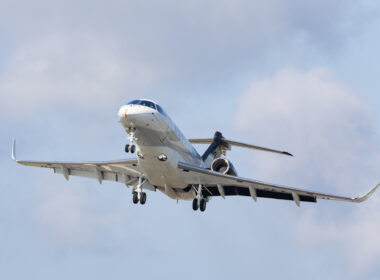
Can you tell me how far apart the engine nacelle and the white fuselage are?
157 inches

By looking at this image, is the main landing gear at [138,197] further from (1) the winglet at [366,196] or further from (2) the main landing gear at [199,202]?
(1) the winglet at [366,196]

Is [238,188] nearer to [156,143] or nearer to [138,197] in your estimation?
[138,197]

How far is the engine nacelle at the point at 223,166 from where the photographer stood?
1843 inches

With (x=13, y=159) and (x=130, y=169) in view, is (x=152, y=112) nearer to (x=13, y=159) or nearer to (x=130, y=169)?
(x=130, y=169)

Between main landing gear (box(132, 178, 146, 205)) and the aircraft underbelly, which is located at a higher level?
the aircraft underbelly

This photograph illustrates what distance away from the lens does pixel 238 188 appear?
1810 inches

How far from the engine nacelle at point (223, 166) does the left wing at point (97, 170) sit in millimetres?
4187

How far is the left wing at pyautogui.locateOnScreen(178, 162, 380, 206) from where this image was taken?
4331 centimetres

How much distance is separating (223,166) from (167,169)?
6.37m

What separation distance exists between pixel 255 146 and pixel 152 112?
13.1 metres

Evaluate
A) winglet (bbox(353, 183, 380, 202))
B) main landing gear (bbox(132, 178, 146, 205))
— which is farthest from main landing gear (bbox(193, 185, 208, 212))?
winglet (bbox(353, 183, 380, 202))

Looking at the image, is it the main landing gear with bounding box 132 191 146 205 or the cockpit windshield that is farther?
the main landing gear with bounding box 132 191 146 205

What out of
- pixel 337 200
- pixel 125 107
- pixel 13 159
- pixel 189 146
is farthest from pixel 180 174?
pixel 13 159

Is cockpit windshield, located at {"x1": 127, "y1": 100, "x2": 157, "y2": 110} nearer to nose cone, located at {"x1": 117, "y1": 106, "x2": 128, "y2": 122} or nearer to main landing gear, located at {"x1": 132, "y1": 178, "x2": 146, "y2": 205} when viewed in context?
nose cone, located at {"x1": 117, "y1": 106, "x2": 128, "y2": 122}
